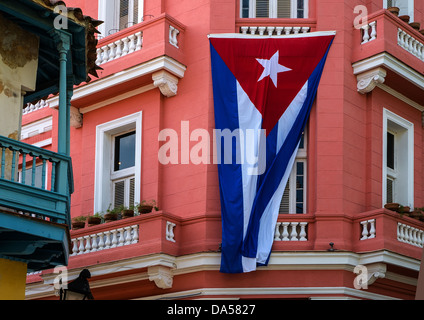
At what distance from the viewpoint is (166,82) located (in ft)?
72.9

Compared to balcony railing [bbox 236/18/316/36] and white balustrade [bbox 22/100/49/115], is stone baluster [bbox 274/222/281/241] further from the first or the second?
white balustrade [bbox 22/100/49/115]

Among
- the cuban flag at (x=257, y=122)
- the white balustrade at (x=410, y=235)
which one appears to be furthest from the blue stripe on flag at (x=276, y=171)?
the white balustrade at (x=410, y=235)

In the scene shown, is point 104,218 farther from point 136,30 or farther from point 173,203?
point 136,30

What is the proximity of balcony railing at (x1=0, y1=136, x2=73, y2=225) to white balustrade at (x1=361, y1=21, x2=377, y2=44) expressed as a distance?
8422 mm

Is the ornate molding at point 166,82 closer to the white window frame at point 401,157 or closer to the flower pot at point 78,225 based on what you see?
the flower pot at point 78,225

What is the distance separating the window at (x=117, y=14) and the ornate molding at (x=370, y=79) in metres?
Result: 5.66

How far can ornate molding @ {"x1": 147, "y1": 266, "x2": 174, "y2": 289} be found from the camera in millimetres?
20844

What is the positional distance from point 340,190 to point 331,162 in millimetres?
630

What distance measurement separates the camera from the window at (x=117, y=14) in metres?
24.2

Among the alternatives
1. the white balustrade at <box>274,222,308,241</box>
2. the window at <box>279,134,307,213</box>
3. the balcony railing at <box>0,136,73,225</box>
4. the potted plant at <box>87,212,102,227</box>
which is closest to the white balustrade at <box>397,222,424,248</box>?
the white balustrade at <box>274,222,308,241</box>

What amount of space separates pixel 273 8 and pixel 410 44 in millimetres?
3125

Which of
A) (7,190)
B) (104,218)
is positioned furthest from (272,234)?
(7,190)
